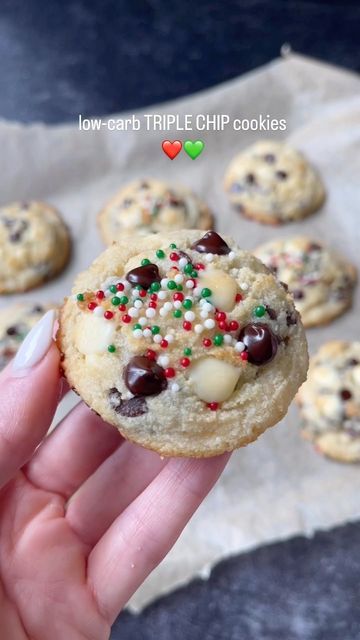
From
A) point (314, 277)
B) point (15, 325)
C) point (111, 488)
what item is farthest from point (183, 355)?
point (314, 277)

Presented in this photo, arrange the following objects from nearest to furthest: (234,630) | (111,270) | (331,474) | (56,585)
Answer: (111,270)
(56,585)
(234,630)
(331,474)

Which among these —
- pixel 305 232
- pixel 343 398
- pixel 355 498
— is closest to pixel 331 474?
pixel 355 498

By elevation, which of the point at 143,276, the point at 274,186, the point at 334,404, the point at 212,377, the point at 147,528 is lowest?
the point at 334,404

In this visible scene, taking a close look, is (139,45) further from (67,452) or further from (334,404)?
(67,452)

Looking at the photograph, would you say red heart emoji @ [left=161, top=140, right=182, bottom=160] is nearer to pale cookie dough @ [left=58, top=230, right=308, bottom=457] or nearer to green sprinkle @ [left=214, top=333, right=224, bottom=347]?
pale cookie dough @ [left=58, top=230, right=308, bottom=457]

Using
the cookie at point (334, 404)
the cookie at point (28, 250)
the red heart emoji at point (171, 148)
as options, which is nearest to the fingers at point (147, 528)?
the cookie at point (334, 404)

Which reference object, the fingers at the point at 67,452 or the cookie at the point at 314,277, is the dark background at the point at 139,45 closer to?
the cookie at the point at 314,277

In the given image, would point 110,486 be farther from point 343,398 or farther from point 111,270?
point 343,398
